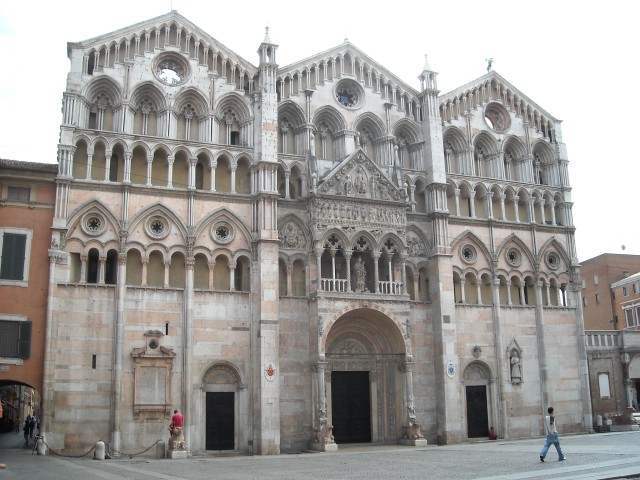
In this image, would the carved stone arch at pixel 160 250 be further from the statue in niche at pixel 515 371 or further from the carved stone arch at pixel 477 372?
the statue in niche at pixel 515 371

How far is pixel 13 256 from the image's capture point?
1247 inches

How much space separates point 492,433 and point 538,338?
6.38 metres

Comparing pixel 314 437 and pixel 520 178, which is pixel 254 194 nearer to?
pixel 314 437

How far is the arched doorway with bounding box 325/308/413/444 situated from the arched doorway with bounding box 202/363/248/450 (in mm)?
4729

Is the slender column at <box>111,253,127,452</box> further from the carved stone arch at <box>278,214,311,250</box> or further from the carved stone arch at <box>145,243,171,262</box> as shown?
the carved stone arch at <box>278,214,311,250</box>

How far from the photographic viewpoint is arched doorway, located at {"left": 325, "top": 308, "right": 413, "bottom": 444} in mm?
36062

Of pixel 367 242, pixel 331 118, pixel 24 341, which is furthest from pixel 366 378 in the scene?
pixel 24 341

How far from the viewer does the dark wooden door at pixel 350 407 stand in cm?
3594

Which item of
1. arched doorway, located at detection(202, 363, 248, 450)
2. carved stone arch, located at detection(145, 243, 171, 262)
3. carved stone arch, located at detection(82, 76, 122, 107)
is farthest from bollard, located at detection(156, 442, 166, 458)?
carved stone arch, located at detection(82, 76, 122, 107)

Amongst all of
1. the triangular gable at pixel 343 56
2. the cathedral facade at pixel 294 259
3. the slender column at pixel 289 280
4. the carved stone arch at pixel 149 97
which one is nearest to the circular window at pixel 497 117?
the cathedral facade at pixel 294 259

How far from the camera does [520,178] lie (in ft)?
144

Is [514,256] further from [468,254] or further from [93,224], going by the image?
[93,224]

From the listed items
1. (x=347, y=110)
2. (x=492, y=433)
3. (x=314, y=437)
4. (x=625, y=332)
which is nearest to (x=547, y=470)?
(x=314, y=437)

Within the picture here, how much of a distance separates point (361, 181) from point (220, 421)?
46.2ft
